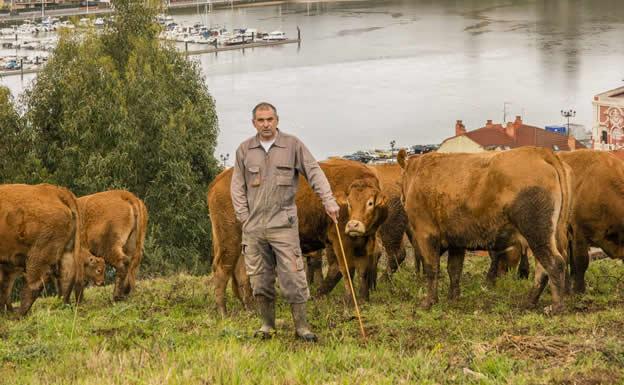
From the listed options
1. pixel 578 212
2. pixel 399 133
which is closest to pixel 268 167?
pixel 578 212

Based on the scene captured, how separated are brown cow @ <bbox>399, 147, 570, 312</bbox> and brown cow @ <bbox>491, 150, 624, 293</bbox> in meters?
0.91

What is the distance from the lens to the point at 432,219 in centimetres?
1009

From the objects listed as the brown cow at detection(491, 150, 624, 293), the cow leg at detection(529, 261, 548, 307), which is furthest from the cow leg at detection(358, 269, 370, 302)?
the brown cow at detection(491, 150, 624, 293)

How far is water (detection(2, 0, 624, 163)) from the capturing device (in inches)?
2844

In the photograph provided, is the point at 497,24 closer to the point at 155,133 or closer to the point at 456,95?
the point at 456,95

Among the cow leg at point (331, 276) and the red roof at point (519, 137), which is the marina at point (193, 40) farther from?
the cow leg at point (331, 276)

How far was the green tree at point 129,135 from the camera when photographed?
29750 millimetres

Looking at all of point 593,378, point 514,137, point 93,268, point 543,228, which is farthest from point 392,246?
point 514,137

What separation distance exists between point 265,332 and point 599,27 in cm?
10585

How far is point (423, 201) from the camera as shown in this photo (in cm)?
1013

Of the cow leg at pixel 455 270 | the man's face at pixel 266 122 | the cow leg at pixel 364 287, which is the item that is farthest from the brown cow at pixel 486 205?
the man's face at pixel 266 122

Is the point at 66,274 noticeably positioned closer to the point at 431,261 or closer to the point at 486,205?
the point at 431,261

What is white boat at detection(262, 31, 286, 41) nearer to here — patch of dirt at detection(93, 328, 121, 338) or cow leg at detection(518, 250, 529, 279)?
cow leg at detection(518, 250, 529, 279)

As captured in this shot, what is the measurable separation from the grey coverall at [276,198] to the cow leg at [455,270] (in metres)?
2.53
